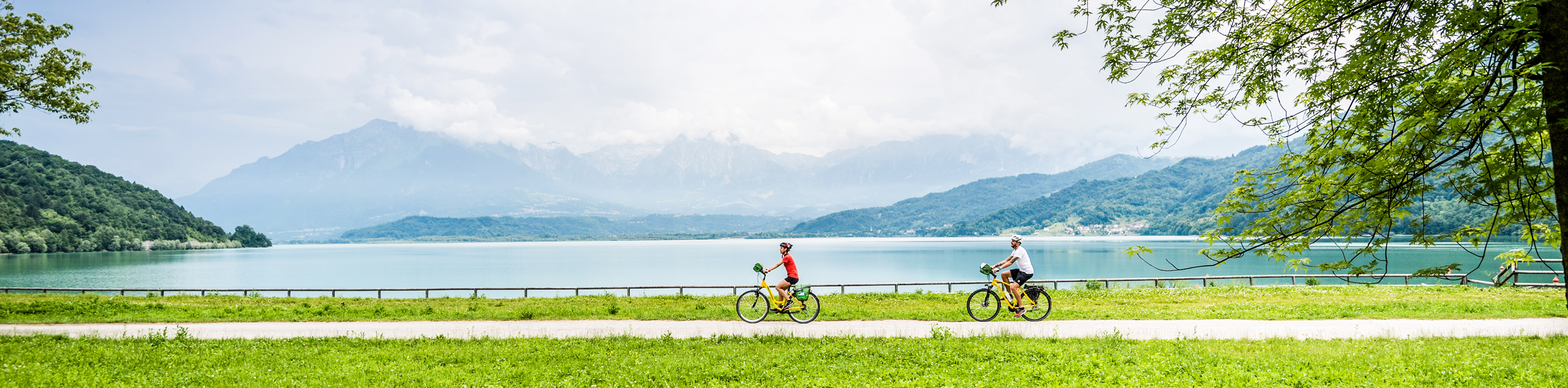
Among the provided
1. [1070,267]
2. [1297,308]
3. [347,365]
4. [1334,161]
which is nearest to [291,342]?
[347,365]


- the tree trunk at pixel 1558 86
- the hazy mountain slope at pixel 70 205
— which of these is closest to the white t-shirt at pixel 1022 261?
the tree trunk at pixel 1558 86

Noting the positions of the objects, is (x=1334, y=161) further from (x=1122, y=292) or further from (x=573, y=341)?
(x=1122, y=292)

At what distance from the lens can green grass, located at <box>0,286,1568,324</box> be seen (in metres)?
14.4

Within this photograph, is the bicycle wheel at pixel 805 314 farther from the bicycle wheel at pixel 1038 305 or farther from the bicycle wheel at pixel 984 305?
the bicycle wheel at pixel 1038 305

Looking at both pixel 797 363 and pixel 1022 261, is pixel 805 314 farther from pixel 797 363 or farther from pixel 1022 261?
pixel 797 363

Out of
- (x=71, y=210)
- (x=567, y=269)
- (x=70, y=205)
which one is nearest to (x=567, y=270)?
(x=567, y=269)

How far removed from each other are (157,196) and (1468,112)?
18336cm

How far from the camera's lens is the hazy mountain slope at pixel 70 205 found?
103 m

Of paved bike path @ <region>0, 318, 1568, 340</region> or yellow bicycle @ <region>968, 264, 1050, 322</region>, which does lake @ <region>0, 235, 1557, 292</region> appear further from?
yellow bicycle @ <region>968, 264, 1050, 322</region>

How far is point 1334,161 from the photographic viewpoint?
5543 millimetres

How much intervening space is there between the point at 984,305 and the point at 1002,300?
47cm

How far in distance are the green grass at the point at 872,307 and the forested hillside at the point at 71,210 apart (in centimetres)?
11825

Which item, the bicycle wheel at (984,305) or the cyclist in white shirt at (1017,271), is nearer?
the cyclist in white shirt at (1017,271)

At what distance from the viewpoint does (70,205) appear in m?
113
